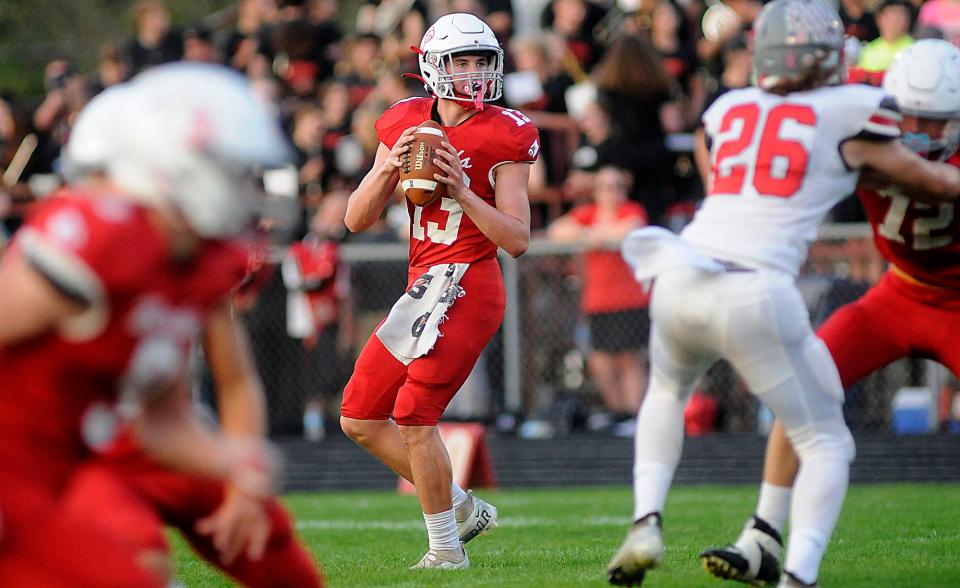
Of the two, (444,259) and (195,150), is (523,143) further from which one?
(195,150)

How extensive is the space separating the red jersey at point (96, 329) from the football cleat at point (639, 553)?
1.56m

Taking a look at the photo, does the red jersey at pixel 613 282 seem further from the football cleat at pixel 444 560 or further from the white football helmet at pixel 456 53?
the football cleat at pixel 444 560

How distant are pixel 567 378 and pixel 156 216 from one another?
8168mm

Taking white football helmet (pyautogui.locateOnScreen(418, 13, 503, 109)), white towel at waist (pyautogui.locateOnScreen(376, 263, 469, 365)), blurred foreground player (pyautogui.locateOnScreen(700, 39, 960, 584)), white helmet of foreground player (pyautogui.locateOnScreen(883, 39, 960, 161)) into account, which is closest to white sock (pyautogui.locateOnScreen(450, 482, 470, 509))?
white towel at waist (pyautogui.locateOnScreen(376, 263, 469, 365))

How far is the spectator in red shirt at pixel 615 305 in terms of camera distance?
10.2 m

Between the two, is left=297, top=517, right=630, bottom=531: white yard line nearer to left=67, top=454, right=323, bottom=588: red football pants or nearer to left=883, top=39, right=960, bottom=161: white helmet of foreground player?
left=883, top=39, right=960, bottom=161: white helmet of foreground player

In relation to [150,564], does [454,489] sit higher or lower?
lower

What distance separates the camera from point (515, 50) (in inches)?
472

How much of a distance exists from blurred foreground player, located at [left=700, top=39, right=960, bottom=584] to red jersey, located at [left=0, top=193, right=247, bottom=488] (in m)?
2.31

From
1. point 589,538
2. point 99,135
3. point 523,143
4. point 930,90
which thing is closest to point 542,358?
point 589,538

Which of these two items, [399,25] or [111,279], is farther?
[399,25]

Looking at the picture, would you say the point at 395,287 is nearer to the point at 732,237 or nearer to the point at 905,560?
the point at 905,560

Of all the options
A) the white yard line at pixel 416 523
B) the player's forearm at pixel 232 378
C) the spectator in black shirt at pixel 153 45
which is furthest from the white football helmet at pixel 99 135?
the spectator in black shirt at pixel 153 45

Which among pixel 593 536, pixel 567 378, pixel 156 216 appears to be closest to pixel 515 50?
pixel 567 378
